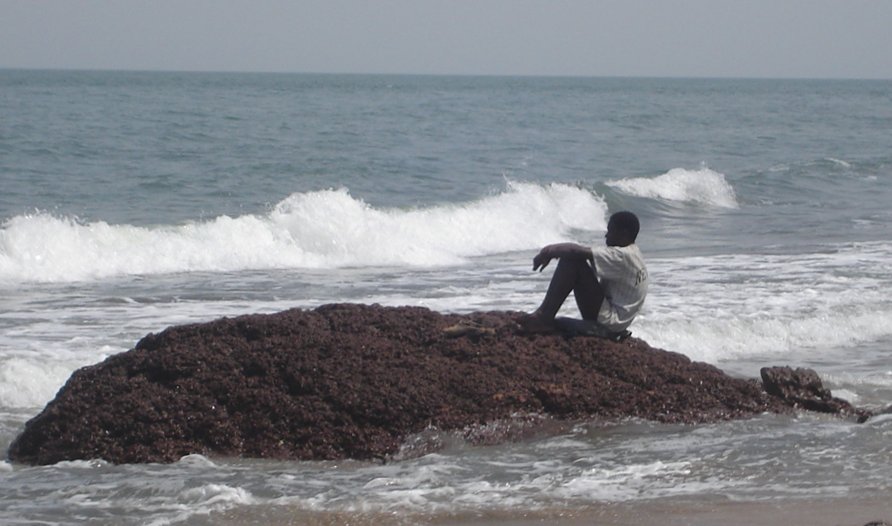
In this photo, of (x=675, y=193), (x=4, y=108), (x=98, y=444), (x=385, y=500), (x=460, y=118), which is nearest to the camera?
(x=385, y=500)

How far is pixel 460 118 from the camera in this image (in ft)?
159

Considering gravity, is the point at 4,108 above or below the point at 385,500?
above

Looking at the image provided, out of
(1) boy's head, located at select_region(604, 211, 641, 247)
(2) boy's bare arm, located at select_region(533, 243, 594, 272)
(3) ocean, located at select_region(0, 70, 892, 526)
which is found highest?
(1) boy's head, located at select_region(604, 211, 641, 247)

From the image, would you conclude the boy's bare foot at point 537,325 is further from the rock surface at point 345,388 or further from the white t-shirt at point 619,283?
the white t-shirt at point 619,283

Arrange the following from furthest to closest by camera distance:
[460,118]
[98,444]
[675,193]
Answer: [460,118]
[675,193]
[98,444]

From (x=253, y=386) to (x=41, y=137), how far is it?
1006 inches

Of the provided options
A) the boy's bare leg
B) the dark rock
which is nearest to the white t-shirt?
the boy's bare leg

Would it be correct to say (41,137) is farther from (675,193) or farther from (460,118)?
(460,118)

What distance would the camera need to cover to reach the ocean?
242 inches

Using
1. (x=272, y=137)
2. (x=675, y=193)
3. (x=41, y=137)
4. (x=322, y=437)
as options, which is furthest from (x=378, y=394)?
(x=272, y=137)

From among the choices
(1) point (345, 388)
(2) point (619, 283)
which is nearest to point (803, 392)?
(2) point (619, 283)

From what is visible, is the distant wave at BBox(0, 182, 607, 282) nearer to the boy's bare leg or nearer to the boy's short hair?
the boy's bare leg

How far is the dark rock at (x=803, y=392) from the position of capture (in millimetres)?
7770

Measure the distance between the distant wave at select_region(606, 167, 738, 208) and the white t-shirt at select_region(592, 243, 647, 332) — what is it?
19338mm
